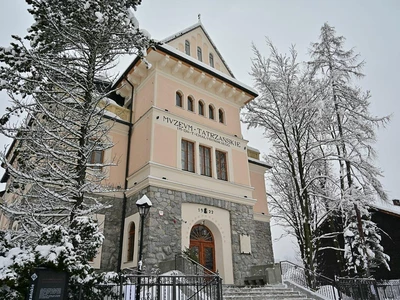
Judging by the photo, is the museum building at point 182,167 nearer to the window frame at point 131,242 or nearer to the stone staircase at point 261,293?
the window frame at point 131,242

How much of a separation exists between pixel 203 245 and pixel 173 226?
215cm

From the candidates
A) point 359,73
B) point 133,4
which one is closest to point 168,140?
point 133,4

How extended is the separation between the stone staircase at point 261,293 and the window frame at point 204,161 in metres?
5.59

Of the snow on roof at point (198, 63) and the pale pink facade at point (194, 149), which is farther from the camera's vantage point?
the snow on roof at point (198, 63)

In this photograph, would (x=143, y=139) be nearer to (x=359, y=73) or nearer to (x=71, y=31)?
(x=71, y=31)

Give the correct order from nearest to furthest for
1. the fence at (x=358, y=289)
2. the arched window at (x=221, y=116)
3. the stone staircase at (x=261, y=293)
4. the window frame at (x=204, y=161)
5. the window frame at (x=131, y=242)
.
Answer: the stone staircase at (x=261, y=293) < the window frame at (x=131, y=242) < the fence at (x=358, y=289) < the window frame at (x=204, y=161) < the arched window at (x=221, y=116)

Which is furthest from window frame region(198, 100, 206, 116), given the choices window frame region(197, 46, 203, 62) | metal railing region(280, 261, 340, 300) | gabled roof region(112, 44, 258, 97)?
metal railing region(280, 261, 340, 300)

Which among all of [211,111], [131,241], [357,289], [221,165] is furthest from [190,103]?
[357,289]

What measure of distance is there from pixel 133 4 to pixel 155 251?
8.68 meters

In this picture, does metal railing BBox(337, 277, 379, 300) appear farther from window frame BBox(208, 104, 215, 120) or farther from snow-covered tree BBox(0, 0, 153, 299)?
snow-covered tree BBox(0, 0, 153, 299)

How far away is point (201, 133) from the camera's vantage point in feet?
52.0

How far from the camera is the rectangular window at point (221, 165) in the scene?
52.6 feet

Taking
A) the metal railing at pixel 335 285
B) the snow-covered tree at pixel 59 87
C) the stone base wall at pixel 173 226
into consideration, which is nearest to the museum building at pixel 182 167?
the stone base wall at pixel 173 226

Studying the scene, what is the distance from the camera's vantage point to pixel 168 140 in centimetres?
1447
